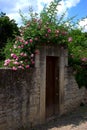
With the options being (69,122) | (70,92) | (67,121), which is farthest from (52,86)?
(69,122)

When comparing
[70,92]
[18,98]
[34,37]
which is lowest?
[18,98]

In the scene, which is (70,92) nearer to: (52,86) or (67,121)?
(52,86)

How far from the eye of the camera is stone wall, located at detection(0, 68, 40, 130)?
8344 millimetres

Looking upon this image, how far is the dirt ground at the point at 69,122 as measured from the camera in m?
9.71

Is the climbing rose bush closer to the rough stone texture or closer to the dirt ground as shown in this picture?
the rough stone texture

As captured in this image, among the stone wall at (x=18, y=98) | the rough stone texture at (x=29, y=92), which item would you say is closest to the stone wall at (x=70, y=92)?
the rough stone texture at (x=29, y=92)

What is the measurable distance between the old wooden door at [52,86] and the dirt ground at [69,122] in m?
0.40

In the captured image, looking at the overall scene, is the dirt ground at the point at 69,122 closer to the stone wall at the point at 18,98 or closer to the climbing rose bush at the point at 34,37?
the stone wall at the point at 18,98

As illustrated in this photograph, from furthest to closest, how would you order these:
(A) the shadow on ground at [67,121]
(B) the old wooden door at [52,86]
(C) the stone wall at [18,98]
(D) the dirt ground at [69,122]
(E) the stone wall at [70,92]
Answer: (E) the stone wall at [70,92] < (B) the old wooden door at [52,86] < (A) the shadow on ground at [67,121] < (D) the dirt ground at [69,122] < (C) the stone wall at [18,98]

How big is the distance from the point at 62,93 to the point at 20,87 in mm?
2993

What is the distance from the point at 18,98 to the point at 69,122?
7.77 feet

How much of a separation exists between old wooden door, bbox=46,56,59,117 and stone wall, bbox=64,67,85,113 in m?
0.65

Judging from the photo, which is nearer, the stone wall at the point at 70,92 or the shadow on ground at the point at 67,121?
→ the shadow on ground at the point at 67,121

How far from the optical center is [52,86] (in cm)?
1141
